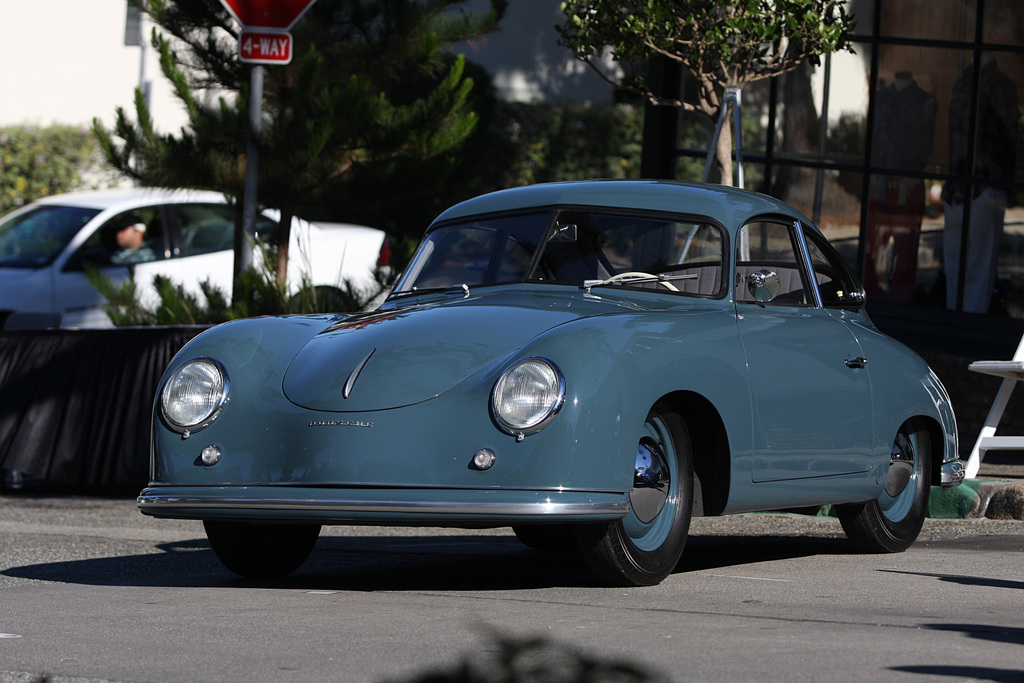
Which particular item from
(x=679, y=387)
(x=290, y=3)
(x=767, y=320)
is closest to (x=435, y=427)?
(x=679, y=387)

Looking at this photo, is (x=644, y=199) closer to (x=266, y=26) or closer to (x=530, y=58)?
(x=266, y=26)

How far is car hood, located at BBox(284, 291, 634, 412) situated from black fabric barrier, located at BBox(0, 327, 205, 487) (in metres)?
3.93

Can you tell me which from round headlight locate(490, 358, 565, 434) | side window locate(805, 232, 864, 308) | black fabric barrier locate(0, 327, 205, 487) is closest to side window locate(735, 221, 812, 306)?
side window locate(805, 232, 864, 308)

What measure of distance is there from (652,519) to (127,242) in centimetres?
930

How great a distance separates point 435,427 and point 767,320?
1.60m

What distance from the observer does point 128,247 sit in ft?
43.3

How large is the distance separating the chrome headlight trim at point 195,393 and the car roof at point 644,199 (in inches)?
57.9

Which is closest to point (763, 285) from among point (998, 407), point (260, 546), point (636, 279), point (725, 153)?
point (636, 279)

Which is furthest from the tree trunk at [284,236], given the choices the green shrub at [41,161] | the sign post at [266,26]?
the green shrub at [41,161]

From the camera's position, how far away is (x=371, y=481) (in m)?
4.73

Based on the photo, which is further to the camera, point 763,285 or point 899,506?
point 899,506

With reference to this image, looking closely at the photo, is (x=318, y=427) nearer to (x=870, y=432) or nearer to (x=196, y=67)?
→ (x=870, y=432)

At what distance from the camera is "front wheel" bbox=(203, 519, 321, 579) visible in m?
5.60

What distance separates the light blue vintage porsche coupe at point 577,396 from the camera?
15.3ft
